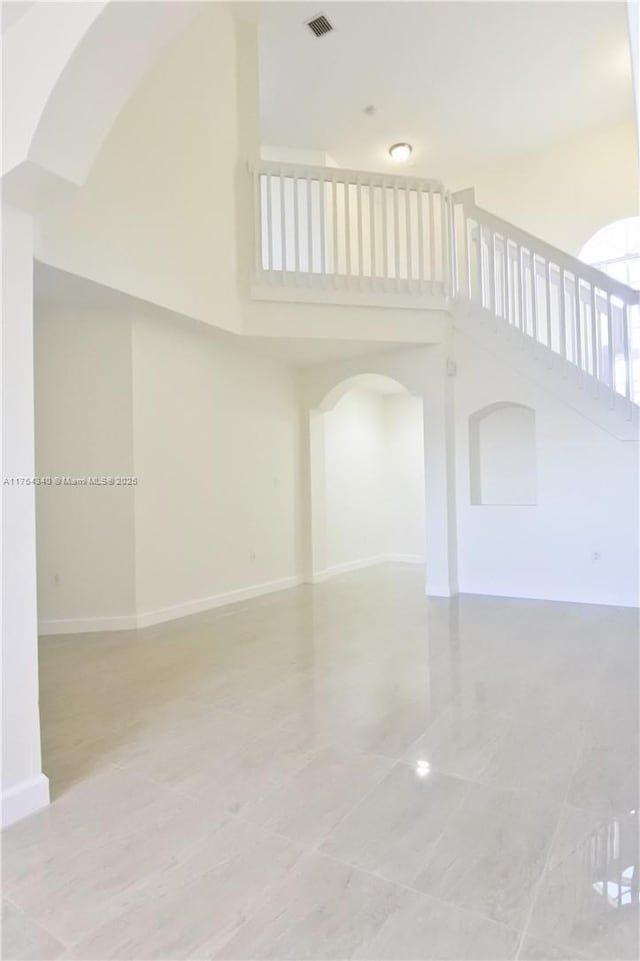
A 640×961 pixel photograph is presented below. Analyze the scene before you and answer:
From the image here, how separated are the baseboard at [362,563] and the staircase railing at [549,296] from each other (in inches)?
138

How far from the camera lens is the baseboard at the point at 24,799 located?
1732 millimetres

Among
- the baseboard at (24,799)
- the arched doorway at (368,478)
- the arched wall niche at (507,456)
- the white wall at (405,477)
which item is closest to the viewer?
the baseboard at (24,799)

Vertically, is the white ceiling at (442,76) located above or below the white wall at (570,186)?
above

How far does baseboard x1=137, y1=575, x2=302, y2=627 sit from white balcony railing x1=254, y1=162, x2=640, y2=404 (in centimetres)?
294

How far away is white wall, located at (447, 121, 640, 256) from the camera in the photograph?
6.48 metres

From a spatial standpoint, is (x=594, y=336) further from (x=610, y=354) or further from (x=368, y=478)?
(x=368, y=478)

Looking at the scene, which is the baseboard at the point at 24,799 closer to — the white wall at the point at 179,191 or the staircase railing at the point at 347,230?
the white wall at the point at 179,191

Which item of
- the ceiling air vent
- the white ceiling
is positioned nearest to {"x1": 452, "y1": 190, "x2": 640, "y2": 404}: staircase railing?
the white ceiling

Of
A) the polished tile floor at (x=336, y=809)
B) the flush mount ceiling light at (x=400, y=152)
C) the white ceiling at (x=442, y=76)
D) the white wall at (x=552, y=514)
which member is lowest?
the polished tile floor at (x=336, y=809)

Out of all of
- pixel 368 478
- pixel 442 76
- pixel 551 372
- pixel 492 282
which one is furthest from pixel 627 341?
pixel 368 478

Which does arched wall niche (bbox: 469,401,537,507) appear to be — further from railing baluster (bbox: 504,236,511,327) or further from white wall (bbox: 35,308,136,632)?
white wall (bbox: 35,308,136,632)

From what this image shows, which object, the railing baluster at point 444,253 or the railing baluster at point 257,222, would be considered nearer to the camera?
the railing baluster at point 257,222

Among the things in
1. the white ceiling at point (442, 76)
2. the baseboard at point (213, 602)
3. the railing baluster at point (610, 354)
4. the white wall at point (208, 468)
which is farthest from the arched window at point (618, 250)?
the baseboard at point (213, 602)

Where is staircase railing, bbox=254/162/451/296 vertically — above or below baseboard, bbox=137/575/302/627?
above
